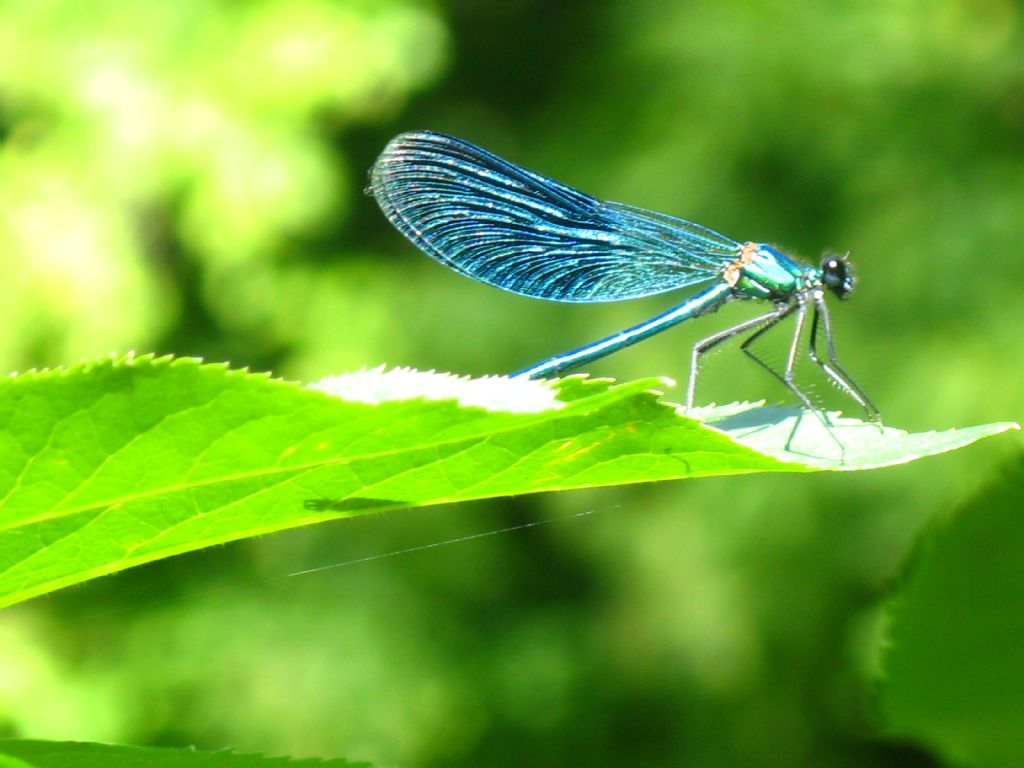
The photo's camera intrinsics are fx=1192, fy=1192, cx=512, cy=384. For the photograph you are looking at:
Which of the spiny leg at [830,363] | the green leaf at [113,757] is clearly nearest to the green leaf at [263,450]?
the green leaf at [113,757]

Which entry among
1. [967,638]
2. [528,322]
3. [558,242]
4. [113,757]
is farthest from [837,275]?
[528,322]

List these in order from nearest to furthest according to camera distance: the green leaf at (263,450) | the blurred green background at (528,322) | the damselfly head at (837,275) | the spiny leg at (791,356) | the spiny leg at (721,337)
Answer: the green leaf at (263,450)
the spiny leg at (791,356)
the spiny leg at (721,337)
the damselfly head at (837,275)
the blurred green background at (528,322)

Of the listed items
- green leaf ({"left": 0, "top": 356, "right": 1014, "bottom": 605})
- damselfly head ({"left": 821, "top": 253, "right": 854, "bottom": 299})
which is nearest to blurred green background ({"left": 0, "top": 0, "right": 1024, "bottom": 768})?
damselfly head ({"left": 821, "top": 253, "right": 854, "bottom": 299})

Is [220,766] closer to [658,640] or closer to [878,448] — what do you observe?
[878,448]

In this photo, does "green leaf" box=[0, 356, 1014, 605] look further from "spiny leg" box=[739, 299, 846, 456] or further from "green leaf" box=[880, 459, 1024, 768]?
"spiny leg" box=[739, 299, 846, 456]

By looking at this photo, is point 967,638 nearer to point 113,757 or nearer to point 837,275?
point 113,757

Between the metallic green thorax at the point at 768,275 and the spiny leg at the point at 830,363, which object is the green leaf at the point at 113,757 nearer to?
the spiny leg at the point at 830,363
